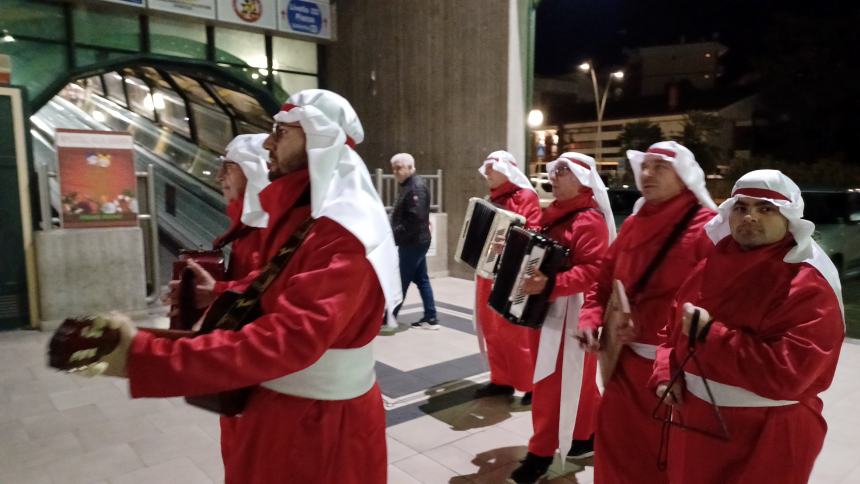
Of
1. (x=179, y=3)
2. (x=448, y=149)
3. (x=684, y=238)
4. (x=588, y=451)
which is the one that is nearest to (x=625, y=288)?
(x=684, y=238)

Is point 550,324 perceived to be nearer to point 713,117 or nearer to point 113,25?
point 113,25

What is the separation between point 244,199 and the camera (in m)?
2.88

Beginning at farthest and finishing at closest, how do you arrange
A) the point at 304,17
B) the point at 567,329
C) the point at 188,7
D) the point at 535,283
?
the point at 304,17, the point at 188,7, the point at 567,329, the point at 535,283

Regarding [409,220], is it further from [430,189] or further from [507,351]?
[430,189]

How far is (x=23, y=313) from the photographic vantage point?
6582 mm

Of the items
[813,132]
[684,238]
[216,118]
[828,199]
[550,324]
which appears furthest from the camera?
[813,132]

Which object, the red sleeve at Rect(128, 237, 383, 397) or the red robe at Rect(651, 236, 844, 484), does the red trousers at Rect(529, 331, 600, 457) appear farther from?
the red sleeve at Rect(128, 237, 383, 397)

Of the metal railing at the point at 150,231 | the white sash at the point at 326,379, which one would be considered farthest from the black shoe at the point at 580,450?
the metal railing at the point at 150,231

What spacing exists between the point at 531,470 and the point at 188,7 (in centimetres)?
1018

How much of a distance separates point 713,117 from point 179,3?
2596 centimetres

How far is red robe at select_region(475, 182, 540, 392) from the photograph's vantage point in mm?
4668

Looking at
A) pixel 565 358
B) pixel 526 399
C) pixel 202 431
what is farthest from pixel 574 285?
pixel 202 431

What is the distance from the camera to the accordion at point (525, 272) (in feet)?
10.8

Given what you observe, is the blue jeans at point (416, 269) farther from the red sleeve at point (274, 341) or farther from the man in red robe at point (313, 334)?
the red sleeve at point (274, 341)
